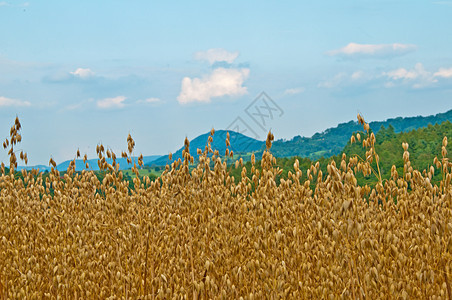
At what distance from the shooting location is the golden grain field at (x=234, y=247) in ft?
8.91

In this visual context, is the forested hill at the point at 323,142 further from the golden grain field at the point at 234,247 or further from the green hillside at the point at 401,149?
the golden grain field at the point at 234,247

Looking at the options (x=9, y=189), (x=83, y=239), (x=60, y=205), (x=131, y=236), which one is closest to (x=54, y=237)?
(x=60, y=205)

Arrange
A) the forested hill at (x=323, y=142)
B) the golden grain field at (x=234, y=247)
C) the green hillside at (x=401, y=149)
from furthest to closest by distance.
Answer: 1. the forested hill at (x=323, y=142)
2. the green hillside at (x=401, y=149)
3. the golden grain field at (x=234, y=247)

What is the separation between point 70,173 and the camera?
532 centimetres

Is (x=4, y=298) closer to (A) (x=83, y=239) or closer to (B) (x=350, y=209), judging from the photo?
(A) (x=83, y=239)

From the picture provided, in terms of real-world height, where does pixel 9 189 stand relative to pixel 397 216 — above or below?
above

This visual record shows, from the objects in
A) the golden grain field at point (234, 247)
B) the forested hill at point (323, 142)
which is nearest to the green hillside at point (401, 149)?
the forested hill at point (323, 142)

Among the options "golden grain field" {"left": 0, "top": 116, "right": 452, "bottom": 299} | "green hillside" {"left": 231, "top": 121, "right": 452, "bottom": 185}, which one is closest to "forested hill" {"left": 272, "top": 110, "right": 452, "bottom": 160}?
"green hillside" {"left": 231, "top": 121, "right": 452, "bottom": 185}

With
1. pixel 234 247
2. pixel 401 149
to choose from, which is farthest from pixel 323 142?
pixel 234 247

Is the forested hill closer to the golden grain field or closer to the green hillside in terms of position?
the green hillside

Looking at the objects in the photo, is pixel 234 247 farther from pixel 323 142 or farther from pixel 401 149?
pixel 323 142

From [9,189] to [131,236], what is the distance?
2.80m

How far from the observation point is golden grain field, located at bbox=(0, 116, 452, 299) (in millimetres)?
2715

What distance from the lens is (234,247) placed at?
341cm
